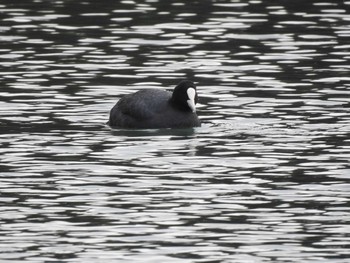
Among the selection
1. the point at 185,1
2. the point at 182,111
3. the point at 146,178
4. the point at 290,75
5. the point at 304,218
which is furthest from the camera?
the point at 185,1

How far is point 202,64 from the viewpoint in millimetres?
27156

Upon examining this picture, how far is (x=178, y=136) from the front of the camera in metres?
21.4

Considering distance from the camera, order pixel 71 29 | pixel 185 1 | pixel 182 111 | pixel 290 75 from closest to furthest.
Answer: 1. pixel 182 111
2. pixel 290 75
3. pixel 71 29
4. pixel 185 1

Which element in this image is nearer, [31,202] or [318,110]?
[31,202]

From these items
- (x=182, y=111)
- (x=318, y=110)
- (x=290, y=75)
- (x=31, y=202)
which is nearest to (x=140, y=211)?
(x=31, y=202)

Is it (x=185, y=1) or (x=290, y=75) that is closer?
(x=290, y=75)

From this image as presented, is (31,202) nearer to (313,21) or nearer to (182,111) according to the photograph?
(182,111)

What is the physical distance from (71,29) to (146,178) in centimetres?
1288

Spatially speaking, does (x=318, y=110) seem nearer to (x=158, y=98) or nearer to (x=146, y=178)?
(x=158, y=98)

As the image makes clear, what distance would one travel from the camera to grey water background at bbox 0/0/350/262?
49.5 feet

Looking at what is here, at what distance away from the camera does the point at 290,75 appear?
26.0 m

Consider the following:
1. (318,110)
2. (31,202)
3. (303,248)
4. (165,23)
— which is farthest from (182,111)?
(165,23)

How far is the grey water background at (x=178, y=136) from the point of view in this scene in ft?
49.5

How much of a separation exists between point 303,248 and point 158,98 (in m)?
8.00
